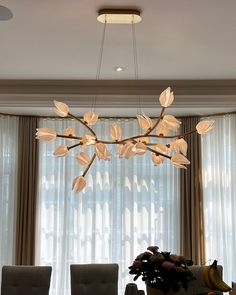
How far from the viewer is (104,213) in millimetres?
5215

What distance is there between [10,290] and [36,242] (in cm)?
153

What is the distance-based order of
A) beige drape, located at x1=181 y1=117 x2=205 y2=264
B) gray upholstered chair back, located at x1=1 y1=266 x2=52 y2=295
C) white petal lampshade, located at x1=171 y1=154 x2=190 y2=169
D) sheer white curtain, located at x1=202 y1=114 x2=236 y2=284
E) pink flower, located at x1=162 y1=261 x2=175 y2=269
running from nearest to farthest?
pink flower, located at x1=162 y1=261 x2=175 y2=269 < white petal lampshade, located at x1=171 y1=154 x2=190 y2=169 < gray upholstered chair back, located at x1=1 y1=266 x2=52 y2=295 < sheer white curtain, located at x1=202 y1=114 x2=236 y2=284 < beige drape, located at x1=181 y1=117 x2=205 y2=264

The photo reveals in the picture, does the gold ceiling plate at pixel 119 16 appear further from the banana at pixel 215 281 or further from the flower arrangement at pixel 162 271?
the banana at pixel 215 281

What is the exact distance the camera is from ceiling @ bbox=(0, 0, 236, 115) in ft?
9.89

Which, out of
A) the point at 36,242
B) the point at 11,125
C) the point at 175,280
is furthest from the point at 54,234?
the point at 175,280

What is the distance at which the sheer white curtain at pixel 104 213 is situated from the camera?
16.8 ft

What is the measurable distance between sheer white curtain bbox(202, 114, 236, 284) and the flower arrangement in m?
2.38

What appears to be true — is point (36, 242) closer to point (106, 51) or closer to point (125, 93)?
point (125, 93)

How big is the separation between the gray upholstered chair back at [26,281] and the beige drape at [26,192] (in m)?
1.43

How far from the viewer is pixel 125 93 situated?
461cm

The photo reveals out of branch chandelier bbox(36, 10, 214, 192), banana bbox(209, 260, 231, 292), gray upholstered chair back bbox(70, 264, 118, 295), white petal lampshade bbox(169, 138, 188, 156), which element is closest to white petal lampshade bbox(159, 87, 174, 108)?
branch chandelier bbox(36, 10, 214, 192)

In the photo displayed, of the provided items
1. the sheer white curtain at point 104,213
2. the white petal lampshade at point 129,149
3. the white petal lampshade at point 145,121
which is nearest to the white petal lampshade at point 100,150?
the white petal lampshade at point 129,149

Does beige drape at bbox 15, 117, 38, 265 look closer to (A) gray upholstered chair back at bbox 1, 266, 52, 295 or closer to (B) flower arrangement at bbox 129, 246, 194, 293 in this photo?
(A) gray upholstered chair back at bbox 1, 266, 52, 295

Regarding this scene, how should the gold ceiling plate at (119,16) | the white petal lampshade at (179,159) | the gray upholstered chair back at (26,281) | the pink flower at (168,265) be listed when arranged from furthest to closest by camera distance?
the gray upholstered chair back at (26,281) < the gold ceiling plate at (119,16) < the white petal lampshade at (179,159) < the pink flower at (168,265)
